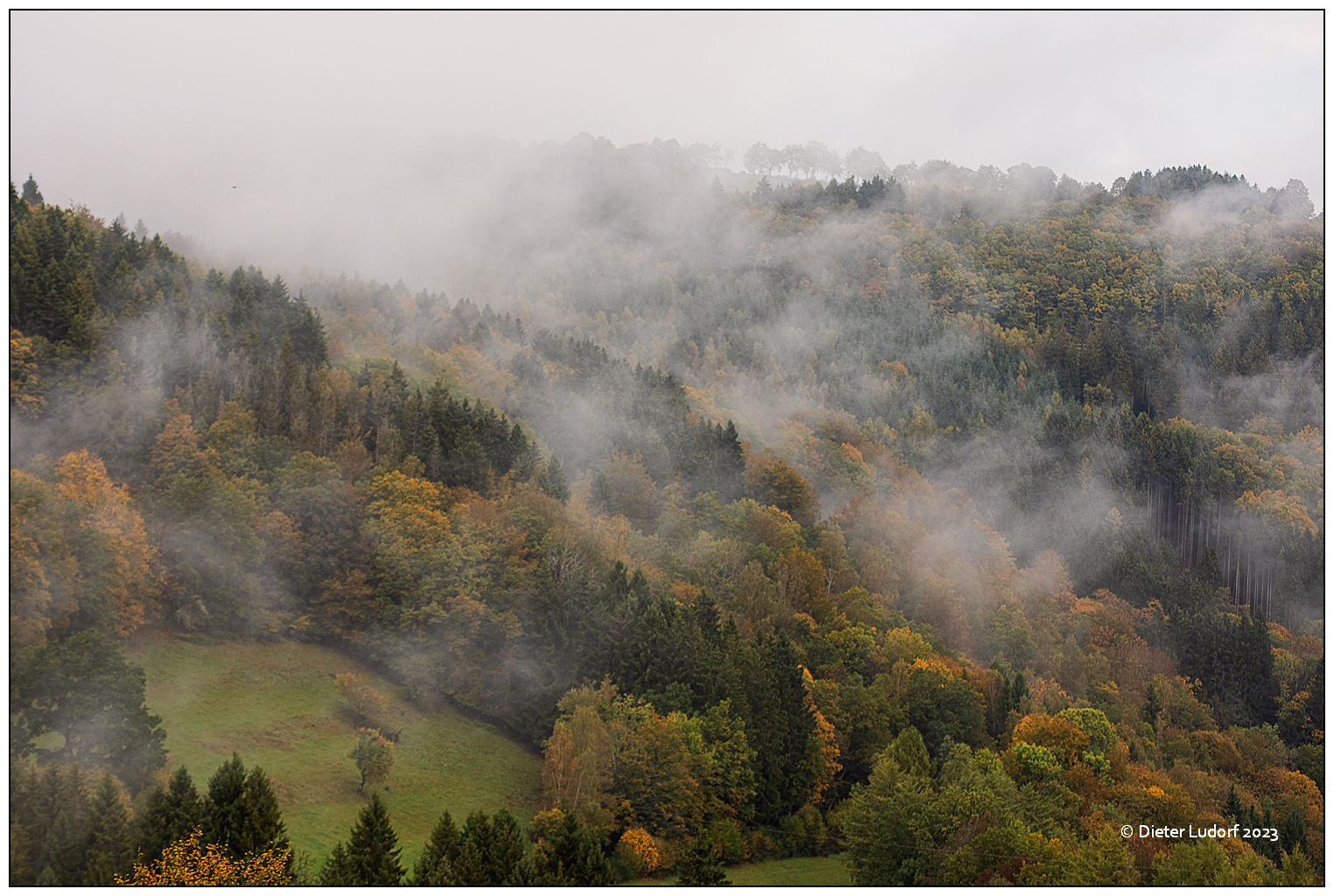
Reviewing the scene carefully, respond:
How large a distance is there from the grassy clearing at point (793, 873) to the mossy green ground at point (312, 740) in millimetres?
15657

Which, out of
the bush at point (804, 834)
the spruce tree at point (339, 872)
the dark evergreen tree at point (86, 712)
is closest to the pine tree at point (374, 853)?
the spruce tree at point (339, 872)

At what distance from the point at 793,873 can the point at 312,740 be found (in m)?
35.6

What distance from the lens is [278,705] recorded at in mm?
72562

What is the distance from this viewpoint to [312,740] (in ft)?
228

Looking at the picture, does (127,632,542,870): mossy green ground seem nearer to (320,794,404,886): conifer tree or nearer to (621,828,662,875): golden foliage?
(320,794,404,886): conifer tree

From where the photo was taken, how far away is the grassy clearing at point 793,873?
6594cm

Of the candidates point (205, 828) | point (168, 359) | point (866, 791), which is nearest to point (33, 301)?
point (168, 359)

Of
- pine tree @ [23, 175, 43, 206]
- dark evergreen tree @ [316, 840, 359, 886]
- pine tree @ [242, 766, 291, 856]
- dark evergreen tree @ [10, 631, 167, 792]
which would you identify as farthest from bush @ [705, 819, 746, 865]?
pine tree @ [23, 175, 43, 206]

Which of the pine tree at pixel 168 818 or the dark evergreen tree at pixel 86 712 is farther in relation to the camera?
the dark evergreen tree at pixel 86 712

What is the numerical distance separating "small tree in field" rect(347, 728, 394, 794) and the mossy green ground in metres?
1.01

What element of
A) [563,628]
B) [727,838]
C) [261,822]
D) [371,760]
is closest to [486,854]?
[261,822]

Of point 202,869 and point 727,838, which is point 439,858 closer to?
point 202,869

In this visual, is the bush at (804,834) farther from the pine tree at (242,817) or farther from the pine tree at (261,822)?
the pine tree at (242,817)

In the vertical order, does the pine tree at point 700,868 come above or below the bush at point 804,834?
above
